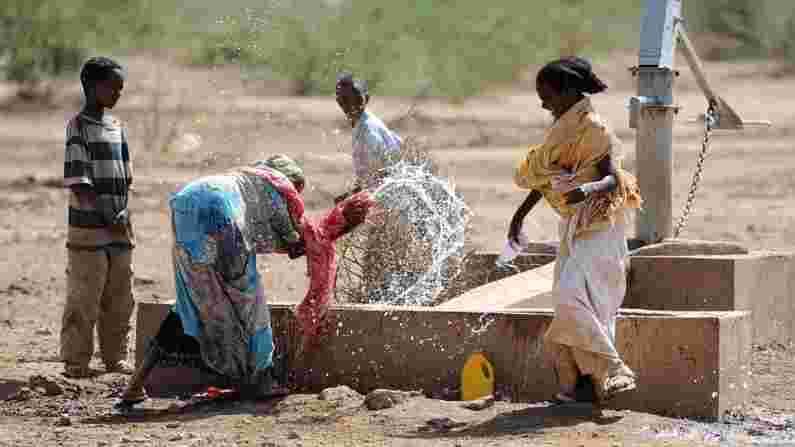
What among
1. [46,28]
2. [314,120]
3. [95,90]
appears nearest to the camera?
[95,90]

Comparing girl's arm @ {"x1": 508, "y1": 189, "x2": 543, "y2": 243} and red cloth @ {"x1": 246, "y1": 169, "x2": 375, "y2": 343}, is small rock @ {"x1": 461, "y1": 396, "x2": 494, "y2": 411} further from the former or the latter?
red cloth @ {"x1": 246, "y1": 169, "x2": 375, "y2": 343}

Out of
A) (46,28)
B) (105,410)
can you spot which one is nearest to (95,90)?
(105,410)

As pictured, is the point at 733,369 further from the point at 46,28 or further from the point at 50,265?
the point at 46,28

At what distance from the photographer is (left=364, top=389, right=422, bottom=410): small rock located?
693 cm

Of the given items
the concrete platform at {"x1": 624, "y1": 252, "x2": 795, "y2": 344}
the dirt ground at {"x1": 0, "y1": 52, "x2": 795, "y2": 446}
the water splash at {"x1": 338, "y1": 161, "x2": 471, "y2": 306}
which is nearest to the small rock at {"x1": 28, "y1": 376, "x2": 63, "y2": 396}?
the dirt ground at {"x1": 0, "y1": 52, "x2": 795, "y2": 446}

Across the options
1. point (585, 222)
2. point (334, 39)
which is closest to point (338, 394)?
point (585, 222)

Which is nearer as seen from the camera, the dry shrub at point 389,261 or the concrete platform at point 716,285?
the dry shrub at point 389,261

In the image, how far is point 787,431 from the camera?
264 inches

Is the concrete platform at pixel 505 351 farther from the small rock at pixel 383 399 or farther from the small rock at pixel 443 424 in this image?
the small rock at pixel 443 424

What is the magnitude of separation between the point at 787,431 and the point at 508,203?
36.2 ft

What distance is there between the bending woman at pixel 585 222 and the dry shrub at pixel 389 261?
199cm

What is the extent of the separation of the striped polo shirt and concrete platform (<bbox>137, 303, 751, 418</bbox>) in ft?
1.53

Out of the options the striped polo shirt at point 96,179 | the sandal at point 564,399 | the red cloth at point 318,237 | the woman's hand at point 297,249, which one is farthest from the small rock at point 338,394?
the striped polo shirt at point 96,179

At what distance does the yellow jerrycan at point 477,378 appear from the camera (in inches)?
281
